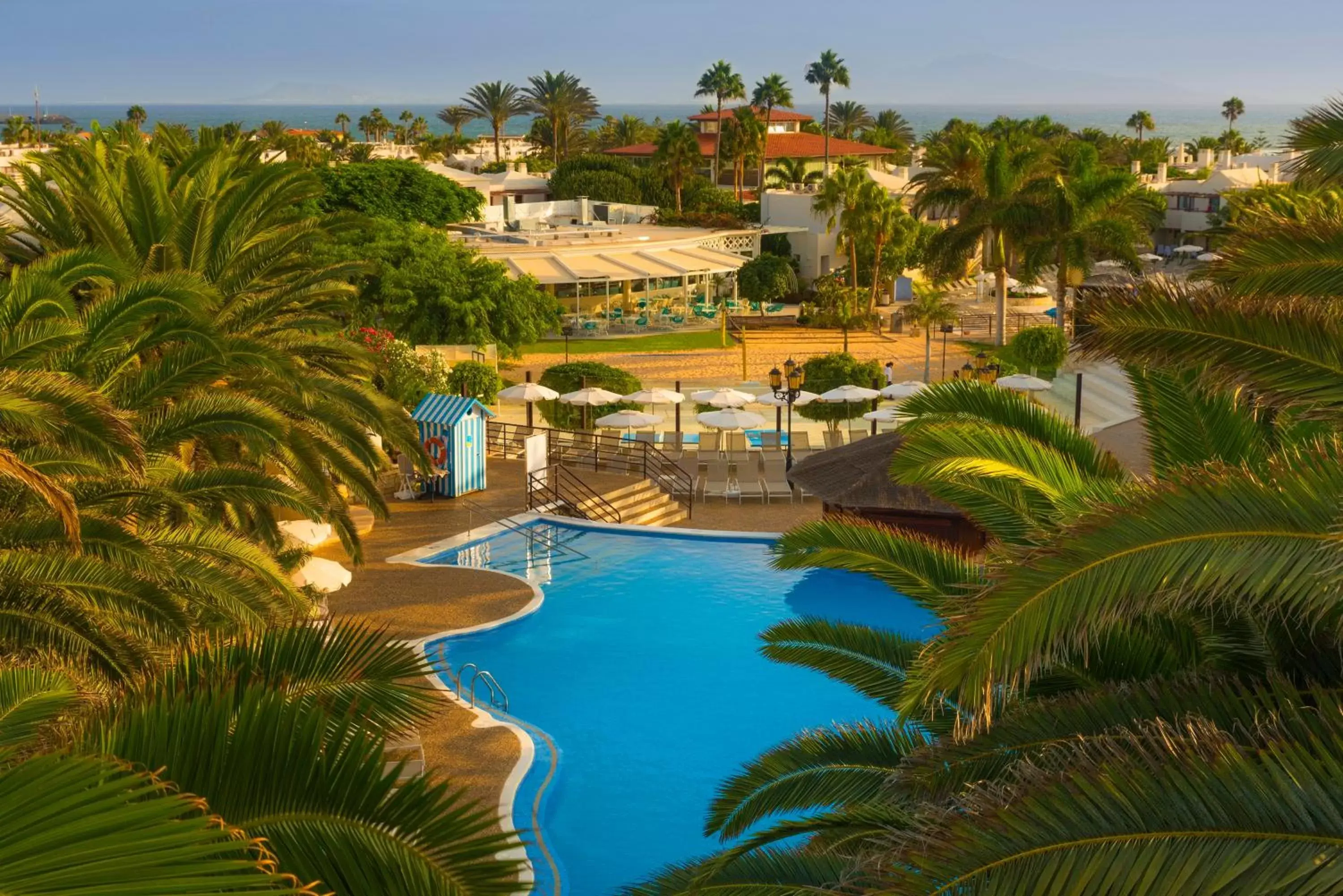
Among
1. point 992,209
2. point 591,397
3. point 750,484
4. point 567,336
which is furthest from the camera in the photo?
point 567,336

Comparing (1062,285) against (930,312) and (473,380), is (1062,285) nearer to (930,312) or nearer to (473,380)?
(930,312)

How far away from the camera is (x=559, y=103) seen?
110 m

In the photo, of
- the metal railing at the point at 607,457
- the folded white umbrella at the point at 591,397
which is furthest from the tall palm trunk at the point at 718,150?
the metal railing at the point at 607,457

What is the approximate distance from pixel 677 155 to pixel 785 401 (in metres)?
45.4

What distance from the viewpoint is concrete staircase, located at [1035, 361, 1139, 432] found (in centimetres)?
3369

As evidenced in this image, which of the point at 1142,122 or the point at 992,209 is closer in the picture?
the point at 992,209

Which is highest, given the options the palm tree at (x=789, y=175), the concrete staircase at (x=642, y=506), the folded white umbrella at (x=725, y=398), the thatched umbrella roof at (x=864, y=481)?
the palm tree at (x=789, y=175)

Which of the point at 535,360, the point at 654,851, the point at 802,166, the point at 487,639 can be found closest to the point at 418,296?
the point at 535,360

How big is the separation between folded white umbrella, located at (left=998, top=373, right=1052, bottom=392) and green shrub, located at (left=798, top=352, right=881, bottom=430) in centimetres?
290

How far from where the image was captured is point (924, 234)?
55344 millimetres

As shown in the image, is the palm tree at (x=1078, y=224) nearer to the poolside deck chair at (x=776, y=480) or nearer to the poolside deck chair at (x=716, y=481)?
the poolside deck chair at (x=776, y=480)

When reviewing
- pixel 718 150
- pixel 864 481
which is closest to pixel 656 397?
pixel 864 481

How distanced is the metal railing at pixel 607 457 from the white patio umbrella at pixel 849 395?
377 centimetres

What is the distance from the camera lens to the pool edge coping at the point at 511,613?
13344 mm
